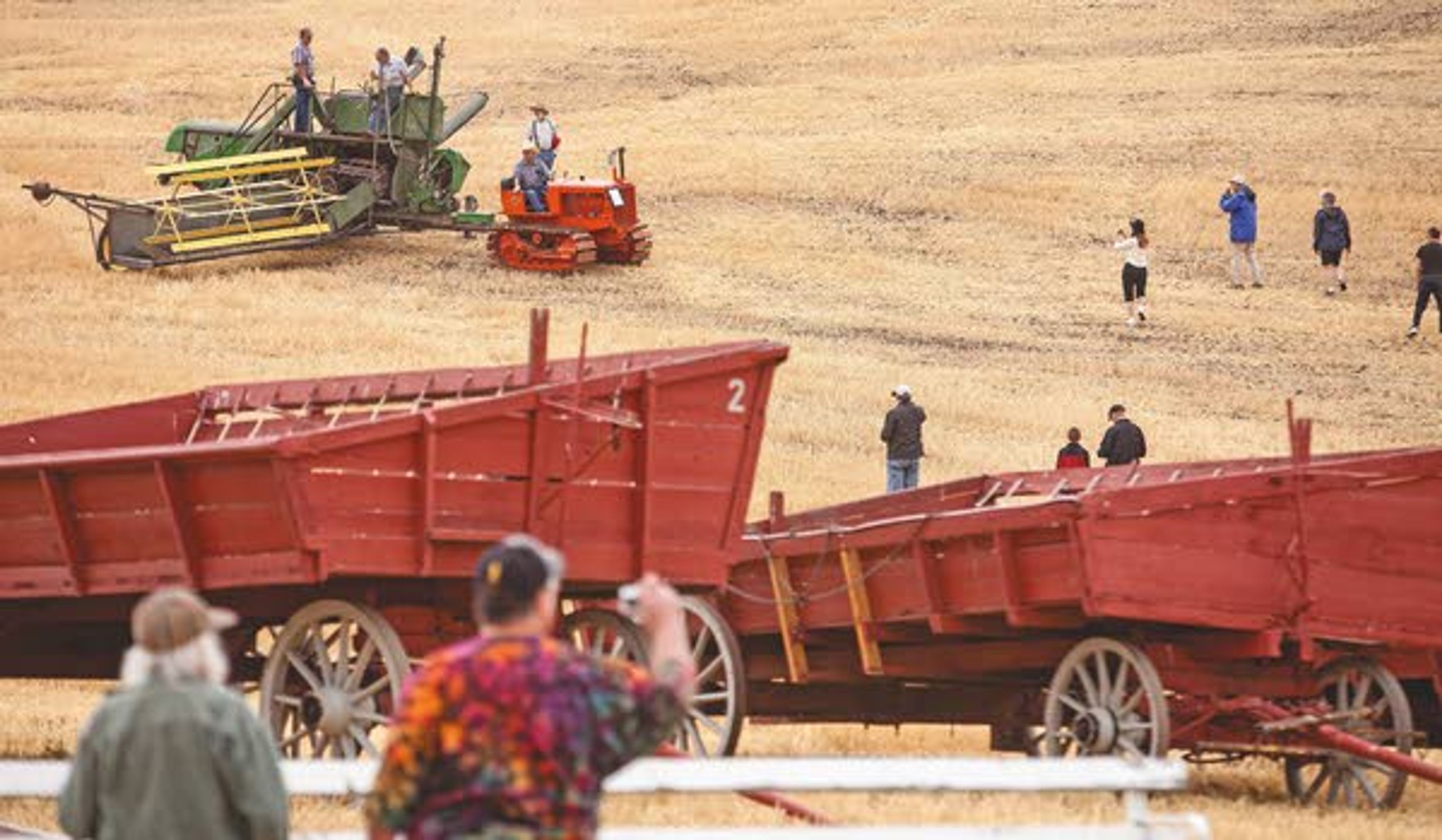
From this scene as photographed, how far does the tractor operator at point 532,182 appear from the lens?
4231cm

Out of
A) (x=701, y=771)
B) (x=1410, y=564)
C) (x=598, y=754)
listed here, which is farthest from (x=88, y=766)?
(x=1410, y=564)

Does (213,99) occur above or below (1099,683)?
above

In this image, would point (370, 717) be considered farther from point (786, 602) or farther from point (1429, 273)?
point (1429, 273)

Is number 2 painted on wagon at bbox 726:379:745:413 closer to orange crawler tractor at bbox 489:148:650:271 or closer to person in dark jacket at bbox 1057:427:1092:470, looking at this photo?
person in dark jacket at bbox 1057:427:1092:470

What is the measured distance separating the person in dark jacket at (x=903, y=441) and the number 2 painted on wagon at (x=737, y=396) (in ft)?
40.6

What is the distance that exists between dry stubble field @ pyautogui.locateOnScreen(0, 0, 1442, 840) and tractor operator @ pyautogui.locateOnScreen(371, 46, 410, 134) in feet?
6.28

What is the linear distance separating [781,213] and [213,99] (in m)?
17.4

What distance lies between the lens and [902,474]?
2859cm

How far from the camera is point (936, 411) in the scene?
1342 inches

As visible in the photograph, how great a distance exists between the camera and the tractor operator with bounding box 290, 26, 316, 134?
4244cm

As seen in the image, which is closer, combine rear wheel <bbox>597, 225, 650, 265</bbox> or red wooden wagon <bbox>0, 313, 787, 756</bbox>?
red wooden wagon <bbox>0, 313, 787, 756</bbox>

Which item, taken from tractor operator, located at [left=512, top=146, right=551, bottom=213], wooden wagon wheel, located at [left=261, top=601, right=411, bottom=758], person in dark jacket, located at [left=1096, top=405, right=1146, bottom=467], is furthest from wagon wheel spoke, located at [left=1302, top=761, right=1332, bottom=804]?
tractor operator, located at [left=512, top=146, right=551, bottom=213]

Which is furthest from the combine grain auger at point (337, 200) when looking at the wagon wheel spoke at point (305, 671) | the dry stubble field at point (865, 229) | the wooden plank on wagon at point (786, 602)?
the wagon wheel spoke at point (305, 671)

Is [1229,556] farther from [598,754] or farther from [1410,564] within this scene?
[598,754]
